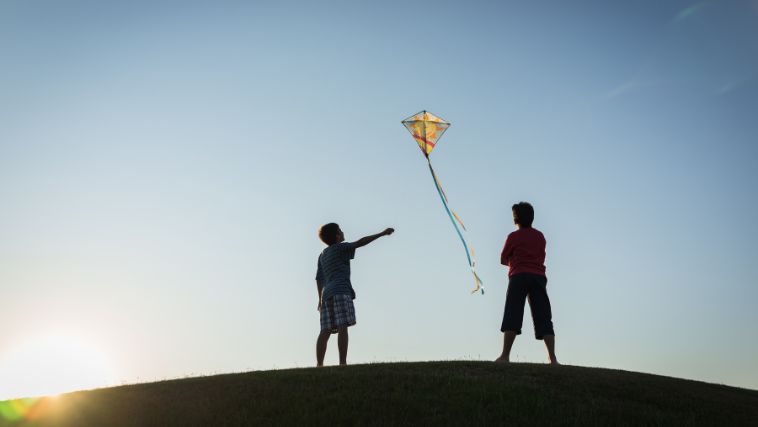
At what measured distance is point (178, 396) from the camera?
9711 millimetres

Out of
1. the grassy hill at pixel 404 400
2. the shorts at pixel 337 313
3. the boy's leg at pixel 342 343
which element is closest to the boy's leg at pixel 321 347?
the shorts at pixel 337 313

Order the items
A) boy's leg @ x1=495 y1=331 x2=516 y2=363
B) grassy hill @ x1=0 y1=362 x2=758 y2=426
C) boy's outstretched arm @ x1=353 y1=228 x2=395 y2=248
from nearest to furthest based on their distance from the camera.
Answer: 1. grassy hill @ x1=0 y1=362 x2=758 y2=426
2. boy's outstretched arm @ x1=353 y1=228 x2=395 y2=248
3. boy's leg @ x1=495 y1=331 x2=516 y2=363

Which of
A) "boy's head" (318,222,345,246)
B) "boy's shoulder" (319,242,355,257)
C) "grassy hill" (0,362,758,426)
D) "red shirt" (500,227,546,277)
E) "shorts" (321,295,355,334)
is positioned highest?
"boy's head" (318,222,345,246)

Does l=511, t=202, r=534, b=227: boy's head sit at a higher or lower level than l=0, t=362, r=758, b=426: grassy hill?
higher

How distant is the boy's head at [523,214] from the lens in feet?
38.1

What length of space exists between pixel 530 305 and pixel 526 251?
2.95ft

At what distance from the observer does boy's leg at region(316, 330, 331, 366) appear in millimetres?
11539

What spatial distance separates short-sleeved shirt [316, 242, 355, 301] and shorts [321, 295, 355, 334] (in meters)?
0.10

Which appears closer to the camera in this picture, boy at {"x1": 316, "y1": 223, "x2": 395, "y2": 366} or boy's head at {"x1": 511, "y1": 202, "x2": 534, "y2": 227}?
boy at {"x1": 316, "y1": 223, "x2": 395, "y2": 366}

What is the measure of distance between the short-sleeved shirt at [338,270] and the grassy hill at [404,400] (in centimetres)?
125

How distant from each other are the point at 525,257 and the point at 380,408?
13.4 ft

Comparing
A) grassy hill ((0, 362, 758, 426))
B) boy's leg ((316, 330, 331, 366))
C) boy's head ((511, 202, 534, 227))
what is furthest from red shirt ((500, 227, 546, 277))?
boy's leg ((316, 330, 331, 366))

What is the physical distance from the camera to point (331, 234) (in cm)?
1171

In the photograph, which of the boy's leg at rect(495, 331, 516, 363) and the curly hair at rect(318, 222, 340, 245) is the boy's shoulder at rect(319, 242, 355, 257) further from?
the boy's leg at rect(495, 331, 516, 363)
